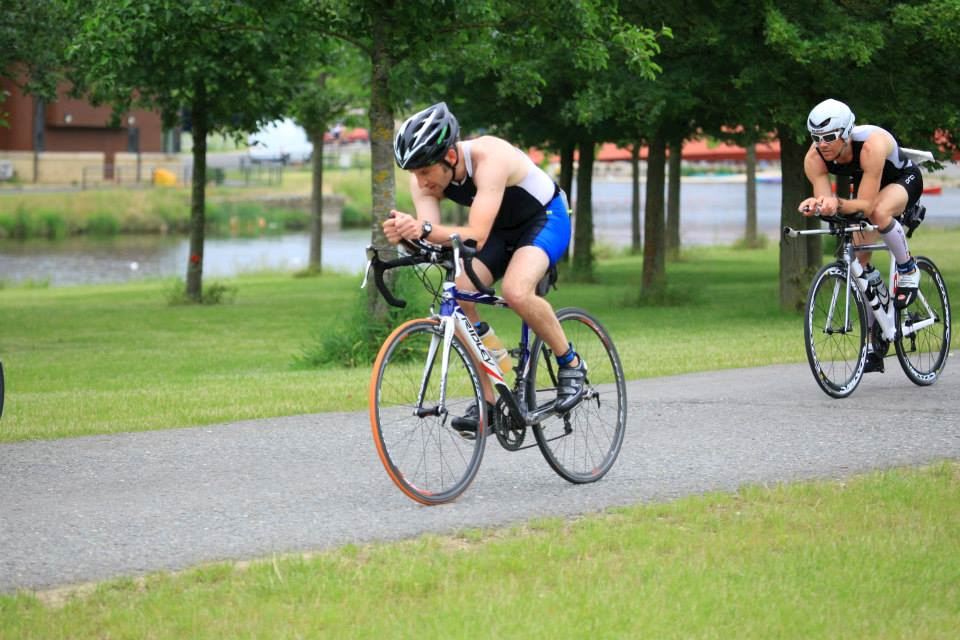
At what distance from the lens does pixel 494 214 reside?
6.50m

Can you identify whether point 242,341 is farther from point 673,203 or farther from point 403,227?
point 673,203

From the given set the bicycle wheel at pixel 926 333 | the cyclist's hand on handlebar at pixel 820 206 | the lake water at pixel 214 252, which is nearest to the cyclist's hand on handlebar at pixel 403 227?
the cyclist's hand on handlebar at pixel 820 206

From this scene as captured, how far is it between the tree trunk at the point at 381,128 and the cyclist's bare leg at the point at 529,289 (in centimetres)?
838

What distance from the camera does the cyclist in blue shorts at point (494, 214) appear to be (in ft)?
20.9

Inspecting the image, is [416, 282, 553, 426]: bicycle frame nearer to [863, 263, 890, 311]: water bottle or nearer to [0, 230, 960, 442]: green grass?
[0, 230, 960, 442]: green grass

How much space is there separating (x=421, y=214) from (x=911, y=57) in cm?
1304

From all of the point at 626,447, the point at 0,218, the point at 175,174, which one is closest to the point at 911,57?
the point at 626,447

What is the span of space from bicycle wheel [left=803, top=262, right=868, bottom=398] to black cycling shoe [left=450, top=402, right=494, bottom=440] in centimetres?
345

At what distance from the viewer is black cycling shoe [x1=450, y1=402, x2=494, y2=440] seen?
6.65 meters

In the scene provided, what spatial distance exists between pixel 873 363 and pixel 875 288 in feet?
1.54

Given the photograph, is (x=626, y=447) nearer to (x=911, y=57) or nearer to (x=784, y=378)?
(x=784, y=378)

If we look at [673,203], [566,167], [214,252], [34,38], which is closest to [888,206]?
[34,38]

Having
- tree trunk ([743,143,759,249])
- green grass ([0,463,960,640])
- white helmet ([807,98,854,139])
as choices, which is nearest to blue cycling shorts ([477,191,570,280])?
green grass ([0,463,960,640])

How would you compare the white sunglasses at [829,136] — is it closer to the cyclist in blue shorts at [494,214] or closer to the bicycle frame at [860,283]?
the bicycle frame at [860,283]
